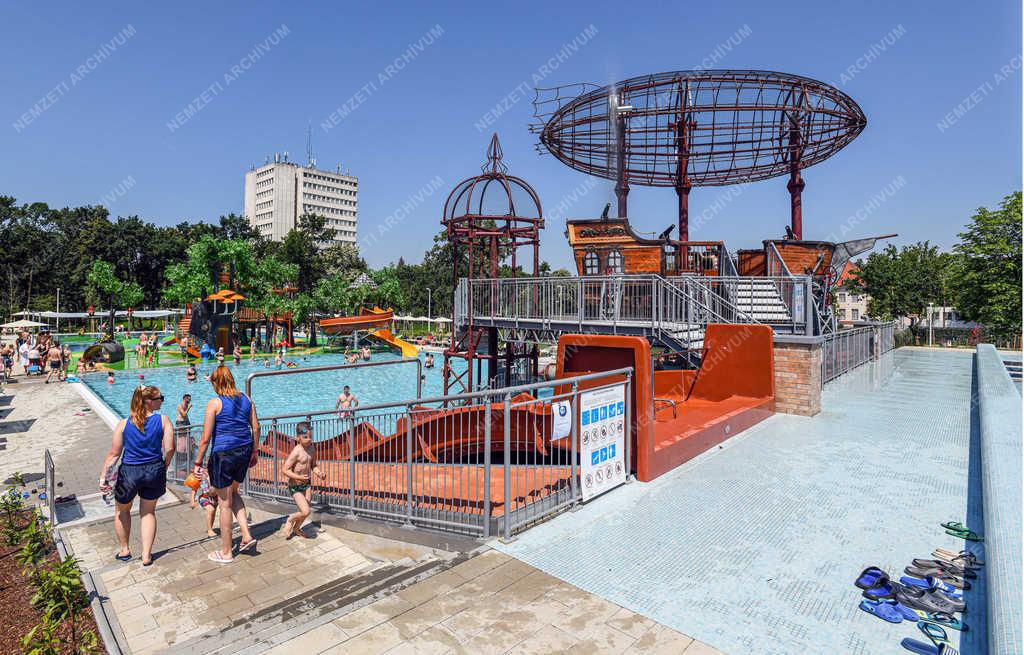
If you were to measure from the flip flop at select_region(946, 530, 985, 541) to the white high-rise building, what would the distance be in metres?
154

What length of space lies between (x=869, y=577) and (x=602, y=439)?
276cm

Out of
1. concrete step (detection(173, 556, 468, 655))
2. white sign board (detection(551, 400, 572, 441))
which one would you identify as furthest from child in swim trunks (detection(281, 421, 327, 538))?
white sign board (detection(551, 400, 572, 441))

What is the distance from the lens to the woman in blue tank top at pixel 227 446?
4988 millimetres

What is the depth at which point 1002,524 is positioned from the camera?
4195 mm

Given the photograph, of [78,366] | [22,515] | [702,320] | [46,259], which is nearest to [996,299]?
[702,320]

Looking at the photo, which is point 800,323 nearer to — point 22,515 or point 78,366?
point 22,515

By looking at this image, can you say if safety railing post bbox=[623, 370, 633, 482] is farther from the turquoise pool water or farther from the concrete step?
the turquoise pool water

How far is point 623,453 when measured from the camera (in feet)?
22.4

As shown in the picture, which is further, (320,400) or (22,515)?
(320,400)

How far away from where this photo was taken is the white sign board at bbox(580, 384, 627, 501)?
237 inches

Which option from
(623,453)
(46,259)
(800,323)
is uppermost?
(46,259)

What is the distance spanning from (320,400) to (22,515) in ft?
64.7

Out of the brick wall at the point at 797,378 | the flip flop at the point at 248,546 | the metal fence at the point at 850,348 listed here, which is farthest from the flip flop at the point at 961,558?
the metal fence at the point at 850,348

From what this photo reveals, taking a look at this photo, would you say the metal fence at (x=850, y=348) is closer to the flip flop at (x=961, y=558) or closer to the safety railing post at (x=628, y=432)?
the safety railing post at (x=628, y=432)
